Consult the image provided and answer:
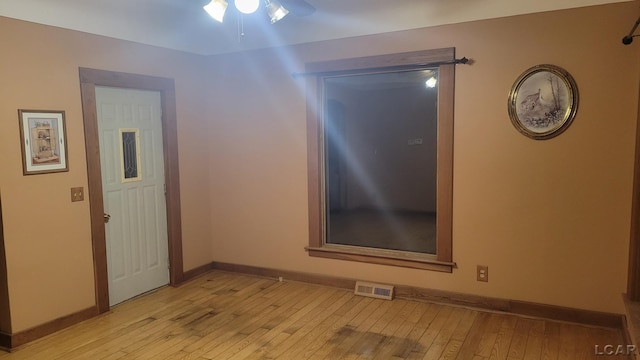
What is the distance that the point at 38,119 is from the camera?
3311mm

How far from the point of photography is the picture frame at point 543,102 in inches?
132

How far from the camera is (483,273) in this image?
3.74 metres

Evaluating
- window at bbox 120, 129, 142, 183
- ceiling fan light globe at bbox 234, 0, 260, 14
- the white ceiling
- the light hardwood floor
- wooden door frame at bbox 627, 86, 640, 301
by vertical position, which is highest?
the white ceiling

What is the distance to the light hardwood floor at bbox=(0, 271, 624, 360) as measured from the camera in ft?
10.2

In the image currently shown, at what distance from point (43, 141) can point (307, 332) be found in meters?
2.40

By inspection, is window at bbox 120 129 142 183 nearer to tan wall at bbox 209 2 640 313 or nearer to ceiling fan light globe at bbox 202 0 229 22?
tan wall at bbox 209 2 640 313

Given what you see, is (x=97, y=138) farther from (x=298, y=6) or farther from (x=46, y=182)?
(x=298, y=6)

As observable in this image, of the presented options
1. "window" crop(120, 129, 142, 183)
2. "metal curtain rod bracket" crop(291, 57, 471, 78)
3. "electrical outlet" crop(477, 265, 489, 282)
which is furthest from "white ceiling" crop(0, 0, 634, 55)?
"electrical outlet" crop(477, 265, 489, 282)

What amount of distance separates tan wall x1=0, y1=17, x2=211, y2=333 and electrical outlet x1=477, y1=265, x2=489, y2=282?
10.4ft

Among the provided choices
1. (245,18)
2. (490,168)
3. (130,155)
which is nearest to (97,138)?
(130,155)

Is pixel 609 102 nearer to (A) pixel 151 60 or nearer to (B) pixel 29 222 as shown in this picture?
(A) pixel 151 60

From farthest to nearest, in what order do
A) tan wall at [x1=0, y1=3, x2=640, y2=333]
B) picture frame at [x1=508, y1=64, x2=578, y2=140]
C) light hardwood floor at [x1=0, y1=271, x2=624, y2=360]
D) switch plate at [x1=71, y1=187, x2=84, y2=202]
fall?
switch plate at [x1=71, y1=187, x2=84, y2=202] → picture frame at [x1=508, y1=64, x2=578, y2=140] → tan wall at [x1=0, y1=3, x2=640, y2=333] → light hardwood floor at [x1=0, y1=271, x2=624, y2=360]

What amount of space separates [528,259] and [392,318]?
1159 mm

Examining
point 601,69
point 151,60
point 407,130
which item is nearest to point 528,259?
Answer: point 601,69
